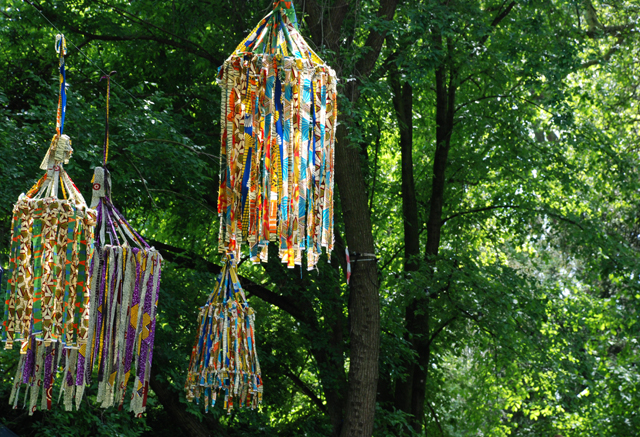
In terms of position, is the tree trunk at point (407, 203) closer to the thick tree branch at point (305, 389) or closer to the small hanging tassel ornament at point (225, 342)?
the thick tree branch at point (305, 389)

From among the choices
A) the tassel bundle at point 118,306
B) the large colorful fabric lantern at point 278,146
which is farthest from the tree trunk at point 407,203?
the large colorful fabric lantern at point 278,146

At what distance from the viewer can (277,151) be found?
8.43ft

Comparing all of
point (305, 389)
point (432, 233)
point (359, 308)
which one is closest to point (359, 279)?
point (359, 308)

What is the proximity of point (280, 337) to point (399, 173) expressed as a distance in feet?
9.08

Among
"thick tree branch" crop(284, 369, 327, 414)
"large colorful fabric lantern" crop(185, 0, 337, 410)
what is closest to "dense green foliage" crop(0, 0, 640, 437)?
"thick tree branch" crop(284, 369, 327, 414)

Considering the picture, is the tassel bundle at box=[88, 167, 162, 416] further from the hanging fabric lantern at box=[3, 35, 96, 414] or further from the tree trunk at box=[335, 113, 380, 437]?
the tree trunk at box=[335, 113, 380, 437]

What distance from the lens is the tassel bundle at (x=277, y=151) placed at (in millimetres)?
2539

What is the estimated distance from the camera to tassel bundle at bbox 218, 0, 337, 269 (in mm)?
2539

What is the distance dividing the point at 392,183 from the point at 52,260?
614 centimetres

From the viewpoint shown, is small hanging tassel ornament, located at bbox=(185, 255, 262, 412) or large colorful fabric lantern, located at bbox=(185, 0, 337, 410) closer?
large colorful fabric lantern, located at bbox=(185, 0, 337, 410)

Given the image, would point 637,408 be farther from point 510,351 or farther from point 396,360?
point 396,360

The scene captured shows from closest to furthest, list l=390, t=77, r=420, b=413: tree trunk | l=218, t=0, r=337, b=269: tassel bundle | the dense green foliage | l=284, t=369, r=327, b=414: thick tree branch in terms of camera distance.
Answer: l=218, t=0, r=337, b=269: tassel bundle
the dense green foliage
l=390, t=77, r=420, b=413: tree trunk
l=284, t=369, r=327, b=414: thick tree branch

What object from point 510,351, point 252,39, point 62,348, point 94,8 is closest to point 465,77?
point 510,351

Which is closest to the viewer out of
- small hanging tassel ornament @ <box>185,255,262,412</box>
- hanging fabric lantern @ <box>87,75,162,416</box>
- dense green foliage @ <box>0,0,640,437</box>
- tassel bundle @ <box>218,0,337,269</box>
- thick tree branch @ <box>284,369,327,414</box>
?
tassel bundle @ <box>218,0,337,269</box>
